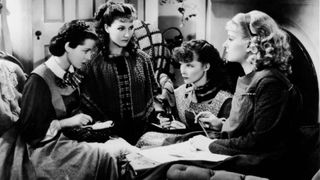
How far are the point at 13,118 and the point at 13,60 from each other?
44 cm

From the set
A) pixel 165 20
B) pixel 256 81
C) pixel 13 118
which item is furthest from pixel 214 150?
pixel 165 20

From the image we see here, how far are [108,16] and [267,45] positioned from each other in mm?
950

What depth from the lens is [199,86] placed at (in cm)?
279

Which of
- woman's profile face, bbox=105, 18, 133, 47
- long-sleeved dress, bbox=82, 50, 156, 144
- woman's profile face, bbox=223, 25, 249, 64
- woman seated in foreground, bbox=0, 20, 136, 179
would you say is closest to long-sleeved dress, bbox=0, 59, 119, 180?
woman seated in foreground, bbox=0, 20, 136, 179

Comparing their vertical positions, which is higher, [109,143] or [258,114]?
[258,114]

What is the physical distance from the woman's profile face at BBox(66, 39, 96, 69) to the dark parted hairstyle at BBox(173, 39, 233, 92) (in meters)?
0.53

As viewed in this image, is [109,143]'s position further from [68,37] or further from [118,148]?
[68,37]

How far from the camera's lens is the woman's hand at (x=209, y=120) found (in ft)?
8.75

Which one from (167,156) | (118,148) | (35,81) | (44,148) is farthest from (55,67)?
(167,156)

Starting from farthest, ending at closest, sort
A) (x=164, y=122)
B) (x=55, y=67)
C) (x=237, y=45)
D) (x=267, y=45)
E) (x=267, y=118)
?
1. (x=164, y=122)
2. (x=55, y=67)
3. (x=237, y=45)
4. (x=267, y=45)
5. (x=267, y=118)

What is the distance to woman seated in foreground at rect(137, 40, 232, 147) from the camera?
273cm

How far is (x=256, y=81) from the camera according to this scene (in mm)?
2195

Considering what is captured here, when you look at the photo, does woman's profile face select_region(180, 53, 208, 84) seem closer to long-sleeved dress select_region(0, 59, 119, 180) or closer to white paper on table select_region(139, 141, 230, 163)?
white paper on table select_region(139, 141, 230, 163)

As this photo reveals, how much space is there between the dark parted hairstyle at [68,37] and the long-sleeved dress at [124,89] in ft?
0.87
